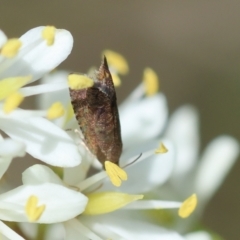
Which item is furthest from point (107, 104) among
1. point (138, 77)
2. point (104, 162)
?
point (138, 77)

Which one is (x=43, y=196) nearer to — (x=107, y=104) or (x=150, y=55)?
(x=107, y=104)

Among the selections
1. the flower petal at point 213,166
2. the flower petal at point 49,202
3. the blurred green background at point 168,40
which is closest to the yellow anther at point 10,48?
the flower petal at point 49,202

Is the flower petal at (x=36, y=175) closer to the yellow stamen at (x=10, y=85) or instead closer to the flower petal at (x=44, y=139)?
the flower petal at (x=44, y=139)

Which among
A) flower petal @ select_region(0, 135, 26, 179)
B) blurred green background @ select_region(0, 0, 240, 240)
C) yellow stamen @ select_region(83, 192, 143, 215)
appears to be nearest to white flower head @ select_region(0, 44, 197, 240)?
yellow stamen @ select_region(83, 192, 143, 215)

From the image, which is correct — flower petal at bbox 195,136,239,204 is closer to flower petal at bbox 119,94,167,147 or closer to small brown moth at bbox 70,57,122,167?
flower petal at bbox 119,94,167,147

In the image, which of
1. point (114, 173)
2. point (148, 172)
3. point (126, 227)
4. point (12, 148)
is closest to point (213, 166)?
point (148, 172)
